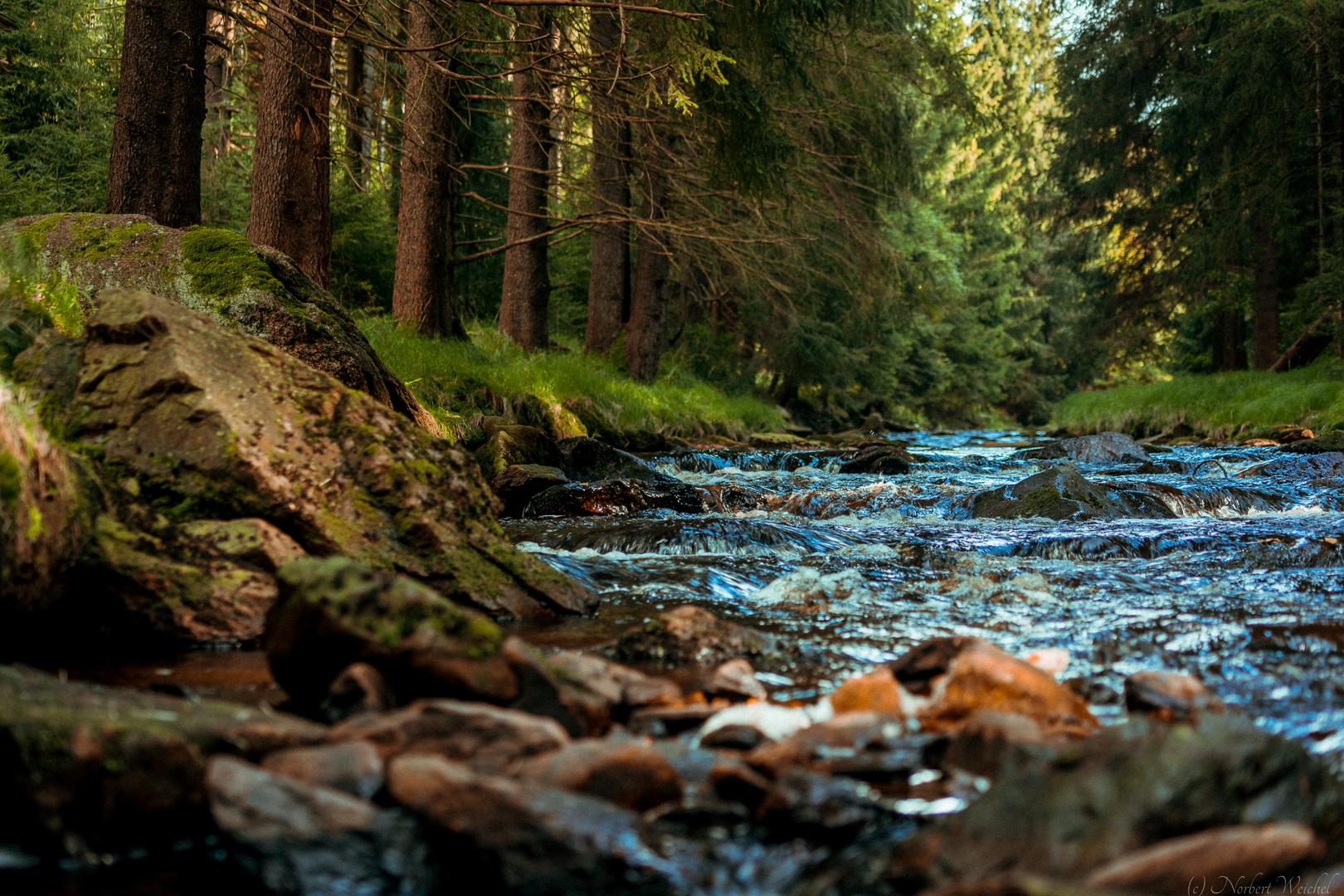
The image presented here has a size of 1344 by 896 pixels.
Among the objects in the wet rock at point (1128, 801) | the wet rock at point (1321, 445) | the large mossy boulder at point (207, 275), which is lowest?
the wet rock at point (1128, 801)

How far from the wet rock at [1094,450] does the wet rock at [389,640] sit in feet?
34.6

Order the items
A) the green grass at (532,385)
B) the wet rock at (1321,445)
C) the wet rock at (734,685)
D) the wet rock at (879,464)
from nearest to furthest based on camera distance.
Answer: the wet rock at (734,685)
the green grass at (532,385)
the wet rock at (1321,445)
the wet rock at (879,464)

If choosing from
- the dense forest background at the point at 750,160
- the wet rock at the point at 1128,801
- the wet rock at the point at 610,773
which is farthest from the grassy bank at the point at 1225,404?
the wet rock at the point at 610,773

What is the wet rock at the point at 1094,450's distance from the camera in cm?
1155

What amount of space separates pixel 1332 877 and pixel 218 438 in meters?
3.78

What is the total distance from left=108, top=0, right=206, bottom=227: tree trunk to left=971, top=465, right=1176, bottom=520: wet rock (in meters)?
6.68

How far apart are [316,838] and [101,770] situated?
50 cm

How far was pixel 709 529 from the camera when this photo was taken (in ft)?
19.6

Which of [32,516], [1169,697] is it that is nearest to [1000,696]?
[1169,697]

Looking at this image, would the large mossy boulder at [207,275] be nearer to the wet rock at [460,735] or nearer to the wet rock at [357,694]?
the wet rock at [357,694]

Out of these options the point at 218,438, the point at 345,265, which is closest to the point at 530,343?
the point at 345,265

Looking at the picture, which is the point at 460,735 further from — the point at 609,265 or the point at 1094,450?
the point at 609,265

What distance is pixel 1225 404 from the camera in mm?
15531

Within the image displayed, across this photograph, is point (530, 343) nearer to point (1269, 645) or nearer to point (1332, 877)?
point (1269, 645)
